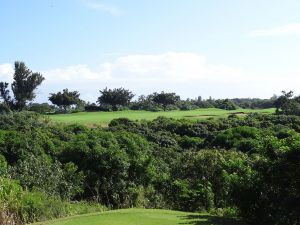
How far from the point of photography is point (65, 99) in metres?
72.0

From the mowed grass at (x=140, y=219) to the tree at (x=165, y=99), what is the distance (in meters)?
67.1

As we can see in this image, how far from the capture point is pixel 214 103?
288 feet

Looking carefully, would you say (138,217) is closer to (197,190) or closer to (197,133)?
(197,190)

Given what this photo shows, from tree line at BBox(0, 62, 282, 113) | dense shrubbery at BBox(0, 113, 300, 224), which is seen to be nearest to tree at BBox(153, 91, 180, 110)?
tree line at BBox(0, 62, 282, 113)

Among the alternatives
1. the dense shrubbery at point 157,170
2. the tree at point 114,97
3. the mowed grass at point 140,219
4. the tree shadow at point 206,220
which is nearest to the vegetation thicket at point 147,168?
the dense shrubbery at point 157,170

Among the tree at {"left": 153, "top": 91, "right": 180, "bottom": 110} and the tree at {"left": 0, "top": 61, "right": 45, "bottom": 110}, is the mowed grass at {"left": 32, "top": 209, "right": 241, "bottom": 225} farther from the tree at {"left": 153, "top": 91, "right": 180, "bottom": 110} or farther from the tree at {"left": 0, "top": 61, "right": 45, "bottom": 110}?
the tree at {"left": 153, "top": 91, "right": 180, "bottom": 110}

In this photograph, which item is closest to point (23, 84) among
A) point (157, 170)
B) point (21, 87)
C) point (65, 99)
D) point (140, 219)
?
point (21, 87)

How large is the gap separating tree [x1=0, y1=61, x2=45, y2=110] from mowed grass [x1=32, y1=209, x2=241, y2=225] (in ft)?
177

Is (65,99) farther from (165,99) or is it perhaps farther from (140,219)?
(140,219)

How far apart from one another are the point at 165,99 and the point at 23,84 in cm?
2544

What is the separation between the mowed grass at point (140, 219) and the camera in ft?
32.6

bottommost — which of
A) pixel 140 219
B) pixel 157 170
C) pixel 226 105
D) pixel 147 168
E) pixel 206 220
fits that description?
pixel 157 170

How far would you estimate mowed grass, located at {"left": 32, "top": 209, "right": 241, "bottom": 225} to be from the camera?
9.93 metres

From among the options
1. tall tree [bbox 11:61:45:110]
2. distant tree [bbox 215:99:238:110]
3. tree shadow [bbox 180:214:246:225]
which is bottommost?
tree shadow [bbox 180:214:246:225]
